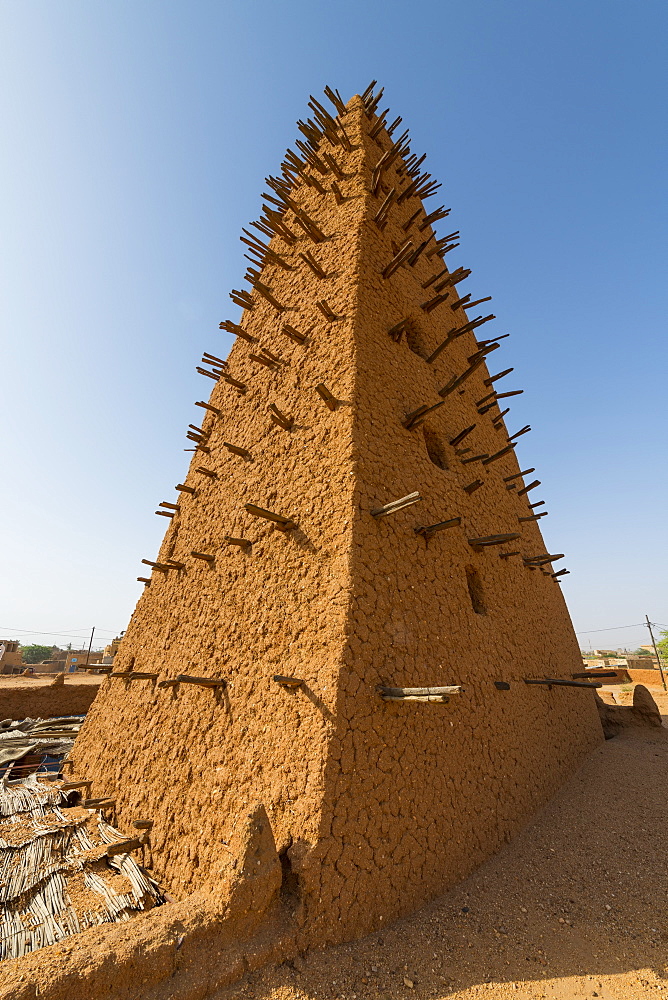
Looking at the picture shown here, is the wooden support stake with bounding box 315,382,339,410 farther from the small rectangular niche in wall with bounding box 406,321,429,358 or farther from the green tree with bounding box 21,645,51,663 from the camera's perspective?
the green tree with bounding box 21,645,51,663

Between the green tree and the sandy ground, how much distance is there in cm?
6600

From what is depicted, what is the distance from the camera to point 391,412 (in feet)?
18.7

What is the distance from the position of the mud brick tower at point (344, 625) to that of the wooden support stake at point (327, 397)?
0.03m

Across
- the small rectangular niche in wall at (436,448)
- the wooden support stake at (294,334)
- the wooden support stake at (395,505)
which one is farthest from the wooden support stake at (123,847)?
the wooden support stake at (294,334)

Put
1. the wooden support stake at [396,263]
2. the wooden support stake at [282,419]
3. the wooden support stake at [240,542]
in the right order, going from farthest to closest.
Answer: the wooden support stake at [396,263] → the wooden support stake at [282,419] → the wooden support stake at [240,542]

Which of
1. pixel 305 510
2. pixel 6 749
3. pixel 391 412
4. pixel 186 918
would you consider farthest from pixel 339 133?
pixel 6 749

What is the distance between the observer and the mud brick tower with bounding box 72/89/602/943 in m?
3.82

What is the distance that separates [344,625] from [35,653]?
6925cm

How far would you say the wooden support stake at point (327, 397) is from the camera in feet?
17.1

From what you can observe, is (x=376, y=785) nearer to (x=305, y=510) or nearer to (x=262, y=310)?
(x=305, y=510)

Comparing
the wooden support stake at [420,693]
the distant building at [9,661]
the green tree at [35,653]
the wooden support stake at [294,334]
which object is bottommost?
the wooden support stake at [420,693]

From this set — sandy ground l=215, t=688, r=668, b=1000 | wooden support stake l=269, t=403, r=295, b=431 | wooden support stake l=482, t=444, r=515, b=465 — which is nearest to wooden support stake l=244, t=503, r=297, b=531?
wooden support stake l=269, t=403, r=295, b=431

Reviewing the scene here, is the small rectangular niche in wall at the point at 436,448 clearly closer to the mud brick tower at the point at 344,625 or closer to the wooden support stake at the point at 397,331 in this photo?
the mud brick tower at the point at 344,625

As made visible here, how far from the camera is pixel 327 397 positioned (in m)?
5.31
